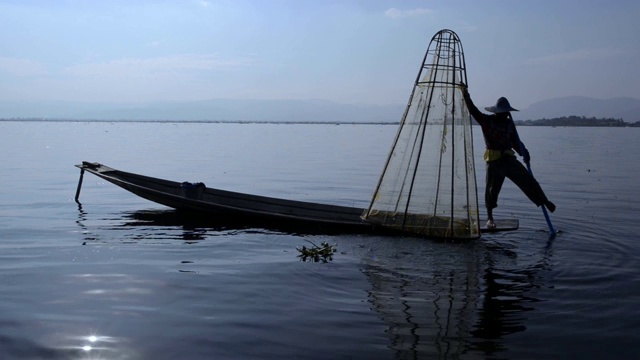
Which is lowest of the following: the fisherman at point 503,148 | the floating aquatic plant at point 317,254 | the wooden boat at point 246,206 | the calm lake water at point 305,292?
the calm lake water at point 305,292

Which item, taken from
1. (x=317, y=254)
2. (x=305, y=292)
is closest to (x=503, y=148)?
(x=317, y=254)

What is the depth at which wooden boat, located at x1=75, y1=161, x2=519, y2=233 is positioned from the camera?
11.7 m

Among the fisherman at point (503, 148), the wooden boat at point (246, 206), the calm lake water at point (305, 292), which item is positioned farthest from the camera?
the wooden boat at point (246, 206)

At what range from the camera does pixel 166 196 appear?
13227 millimetres

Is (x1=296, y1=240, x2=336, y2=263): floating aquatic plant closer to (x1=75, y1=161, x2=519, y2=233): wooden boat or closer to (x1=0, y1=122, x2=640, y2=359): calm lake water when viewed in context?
(x1=0, y1=122, x2=640, y2=359): calm lake water

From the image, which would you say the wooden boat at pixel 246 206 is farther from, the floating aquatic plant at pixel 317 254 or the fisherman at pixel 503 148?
the floating aquatic plant at pixel 317 254

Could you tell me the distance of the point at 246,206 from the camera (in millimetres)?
14008

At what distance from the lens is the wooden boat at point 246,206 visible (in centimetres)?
1174

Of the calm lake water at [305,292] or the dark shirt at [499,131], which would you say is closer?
the calm lake water at [305,292]

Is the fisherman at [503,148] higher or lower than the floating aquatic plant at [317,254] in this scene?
higher

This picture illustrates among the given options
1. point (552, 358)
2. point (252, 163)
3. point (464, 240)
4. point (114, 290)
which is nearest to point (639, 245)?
point (464, 240)

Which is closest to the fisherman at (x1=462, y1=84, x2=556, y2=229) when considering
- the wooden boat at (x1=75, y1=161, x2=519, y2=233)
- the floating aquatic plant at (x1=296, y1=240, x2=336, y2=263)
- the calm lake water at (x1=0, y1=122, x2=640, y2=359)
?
the wooden boat at (x1=75, y1=161, x2=519, y2=233)

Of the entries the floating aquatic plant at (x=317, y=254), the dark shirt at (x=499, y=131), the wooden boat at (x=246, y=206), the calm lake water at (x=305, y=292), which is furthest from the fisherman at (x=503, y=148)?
the floating aquatic plant at (x=317, y=254)

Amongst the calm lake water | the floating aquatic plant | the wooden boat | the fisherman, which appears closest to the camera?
the calm lake water
